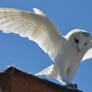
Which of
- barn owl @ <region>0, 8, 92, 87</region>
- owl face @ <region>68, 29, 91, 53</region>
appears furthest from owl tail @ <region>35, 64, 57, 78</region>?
owl face @ <region>68, 29, 91, 53</region>

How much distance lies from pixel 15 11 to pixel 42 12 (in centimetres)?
57

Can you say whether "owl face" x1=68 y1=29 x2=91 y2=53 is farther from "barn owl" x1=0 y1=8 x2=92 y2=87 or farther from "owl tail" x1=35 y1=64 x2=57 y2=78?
"owl tail" x1=35 y1=64 x2=57 y2=78

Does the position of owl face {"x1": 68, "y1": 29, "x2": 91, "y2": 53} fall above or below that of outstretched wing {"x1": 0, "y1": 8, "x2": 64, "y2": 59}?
below

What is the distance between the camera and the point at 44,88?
3541 millimetres

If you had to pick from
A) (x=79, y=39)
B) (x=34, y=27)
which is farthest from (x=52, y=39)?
(x=79, y=39)

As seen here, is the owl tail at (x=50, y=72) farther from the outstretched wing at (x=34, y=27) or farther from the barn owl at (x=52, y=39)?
the outstretched wing at (x=34, y=27)

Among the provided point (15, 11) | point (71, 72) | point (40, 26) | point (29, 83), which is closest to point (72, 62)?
point (71, 72)

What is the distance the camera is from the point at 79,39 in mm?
4996

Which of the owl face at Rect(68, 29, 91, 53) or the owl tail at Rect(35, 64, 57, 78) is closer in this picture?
the owl face at Rect(68, 29, 91, 53)

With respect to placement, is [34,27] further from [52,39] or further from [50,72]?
[50,72]

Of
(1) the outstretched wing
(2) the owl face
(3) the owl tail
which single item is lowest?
(3) the owl tail

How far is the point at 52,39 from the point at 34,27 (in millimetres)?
415

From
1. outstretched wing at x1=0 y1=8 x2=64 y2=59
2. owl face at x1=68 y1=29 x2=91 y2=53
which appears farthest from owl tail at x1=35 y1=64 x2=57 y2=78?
owl face at x1=68 y1=29 x2=91 y2=53

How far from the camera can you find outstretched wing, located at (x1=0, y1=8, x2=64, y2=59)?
532 cm
